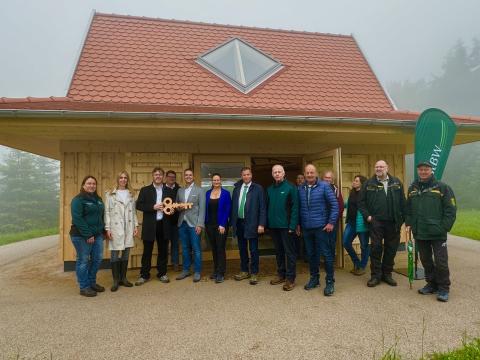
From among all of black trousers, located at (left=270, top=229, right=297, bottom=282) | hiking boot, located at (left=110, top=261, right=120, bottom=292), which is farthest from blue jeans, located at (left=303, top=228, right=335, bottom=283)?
hiking boot, located at (left=110, top=261, right=120, bottom=292)

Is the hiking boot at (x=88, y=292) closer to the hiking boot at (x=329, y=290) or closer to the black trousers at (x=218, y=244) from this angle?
the black trousers at (x=218, y=244)

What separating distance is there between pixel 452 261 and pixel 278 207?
402 cm

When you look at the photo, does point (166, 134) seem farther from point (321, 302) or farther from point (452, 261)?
point (452, 261)

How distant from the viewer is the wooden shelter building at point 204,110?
173 inches

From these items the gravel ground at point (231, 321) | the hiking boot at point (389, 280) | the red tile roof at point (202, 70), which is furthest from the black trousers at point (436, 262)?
the red tile roof at point (202, 70)

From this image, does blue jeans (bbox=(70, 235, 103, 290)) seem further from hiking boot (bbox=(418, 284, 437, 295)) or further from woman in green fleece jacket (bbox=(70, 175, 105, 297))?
hiking boot (bbox=(418, 284, 437, 295))

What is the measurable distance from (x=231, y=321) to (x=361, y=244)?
2733mm

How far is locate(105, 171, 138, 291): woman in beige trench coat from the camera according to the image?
13.7 feet

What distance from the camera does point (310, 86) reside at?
700 cm

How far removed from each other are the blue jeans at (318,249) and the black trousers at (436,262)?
1.21 metres

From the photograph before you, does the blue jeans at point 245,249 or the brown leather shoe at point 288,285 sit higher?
the blue jeans at point 245,249

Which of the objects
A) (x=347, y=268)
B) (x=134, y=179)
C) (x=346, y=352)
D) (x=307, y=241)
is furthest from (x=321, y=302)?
(x=134, y=179)

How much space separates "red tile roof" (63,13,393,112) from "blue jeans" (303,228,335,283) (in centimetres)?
265

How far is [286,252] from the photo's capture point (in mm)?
4199
